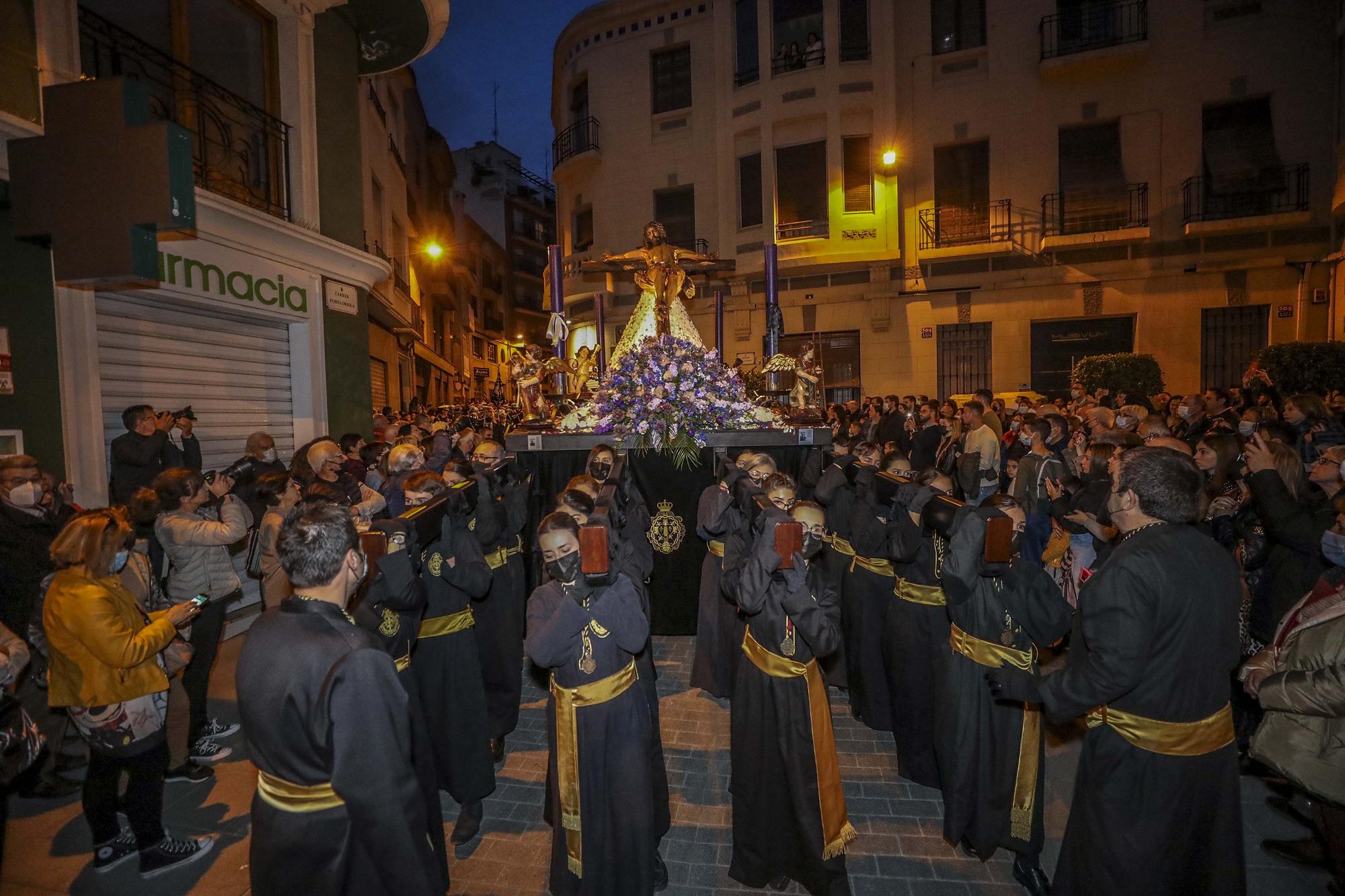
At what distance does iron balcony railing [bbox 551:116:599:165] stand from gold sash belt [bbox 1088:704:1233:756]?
22683 millimetres

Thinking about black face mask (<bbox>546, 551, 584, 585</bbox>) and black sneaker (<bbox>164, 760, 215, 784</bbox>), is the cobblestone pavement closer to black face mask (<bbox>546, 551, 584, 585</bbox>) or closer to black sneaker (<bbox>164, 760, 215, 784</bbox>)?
black sneaker (<bbox>164, 760, 215, 784</bbox>)

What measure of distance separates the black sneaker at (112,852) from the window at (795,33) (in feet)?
69.7

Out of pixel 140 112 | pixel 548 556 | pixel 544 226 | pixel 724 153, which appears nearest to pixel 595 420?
pixel 548 556

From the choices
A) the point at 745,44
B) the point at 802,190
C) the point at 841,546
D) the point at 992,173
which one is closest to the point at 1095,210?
the point at 992,173

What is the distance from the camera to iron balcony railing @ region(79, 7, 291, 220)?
7652mm

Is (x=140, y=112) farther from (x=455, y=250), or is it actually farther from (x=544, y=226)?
(x=544, y=226)

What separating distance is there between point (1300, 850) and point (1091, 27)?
2040 centimetres

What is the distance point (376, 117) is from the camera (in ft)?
48.2

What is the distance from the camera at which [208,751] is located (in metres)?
4.99

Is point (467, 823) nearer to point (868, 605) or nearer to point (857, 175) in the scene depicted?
point (868, 605)

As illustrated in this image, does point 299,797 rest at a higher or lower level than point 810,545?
lower

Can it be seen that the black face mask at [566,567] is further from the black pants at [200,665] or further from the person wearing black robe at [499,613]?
the black pants at [200,665]

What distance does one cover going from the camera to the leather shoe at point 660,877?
3539mm

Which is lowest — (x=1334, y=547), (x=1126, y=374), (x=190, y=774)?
(x=190, y=774)
